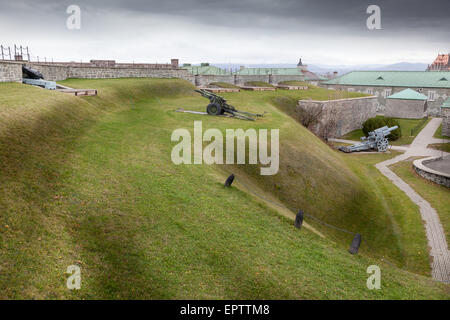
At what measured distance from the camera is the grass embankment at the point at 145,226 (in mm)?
7488

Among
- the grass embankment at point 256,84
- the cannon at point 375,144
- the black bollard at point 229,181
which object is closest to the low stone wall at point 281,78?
the grass embankment at point 256,84

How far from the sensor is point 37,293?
253 inches

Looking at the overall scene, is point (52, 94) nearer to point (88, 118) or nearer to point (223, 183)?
point (88, 118)

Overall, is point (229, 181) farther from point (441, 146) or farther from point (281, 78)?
point (281, 78)

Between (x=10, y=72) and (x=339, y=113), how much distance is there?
111 ft

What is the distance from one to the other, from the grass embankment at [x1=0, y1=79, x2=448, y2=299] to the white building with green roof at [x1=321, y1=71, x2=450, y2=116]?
50.5 metres

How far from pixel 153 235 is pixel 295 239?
14.9ft

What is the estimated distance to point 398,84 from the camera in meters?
61.5

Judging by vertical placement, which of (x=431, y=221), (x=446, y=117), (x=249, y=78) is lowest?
(x=431, y=221)

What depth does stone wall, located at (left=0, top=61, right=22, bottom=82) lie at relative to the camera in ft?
63.5

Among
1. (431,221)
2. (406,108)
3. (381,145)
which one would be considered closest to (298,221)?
(431,221)

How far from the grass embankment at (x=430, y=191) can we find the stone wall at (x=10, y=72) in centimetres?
2532

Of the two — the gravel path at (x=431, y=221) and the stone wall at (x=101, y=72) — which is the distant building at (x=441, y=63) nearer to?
the gravel path at (x=431, y=221)
